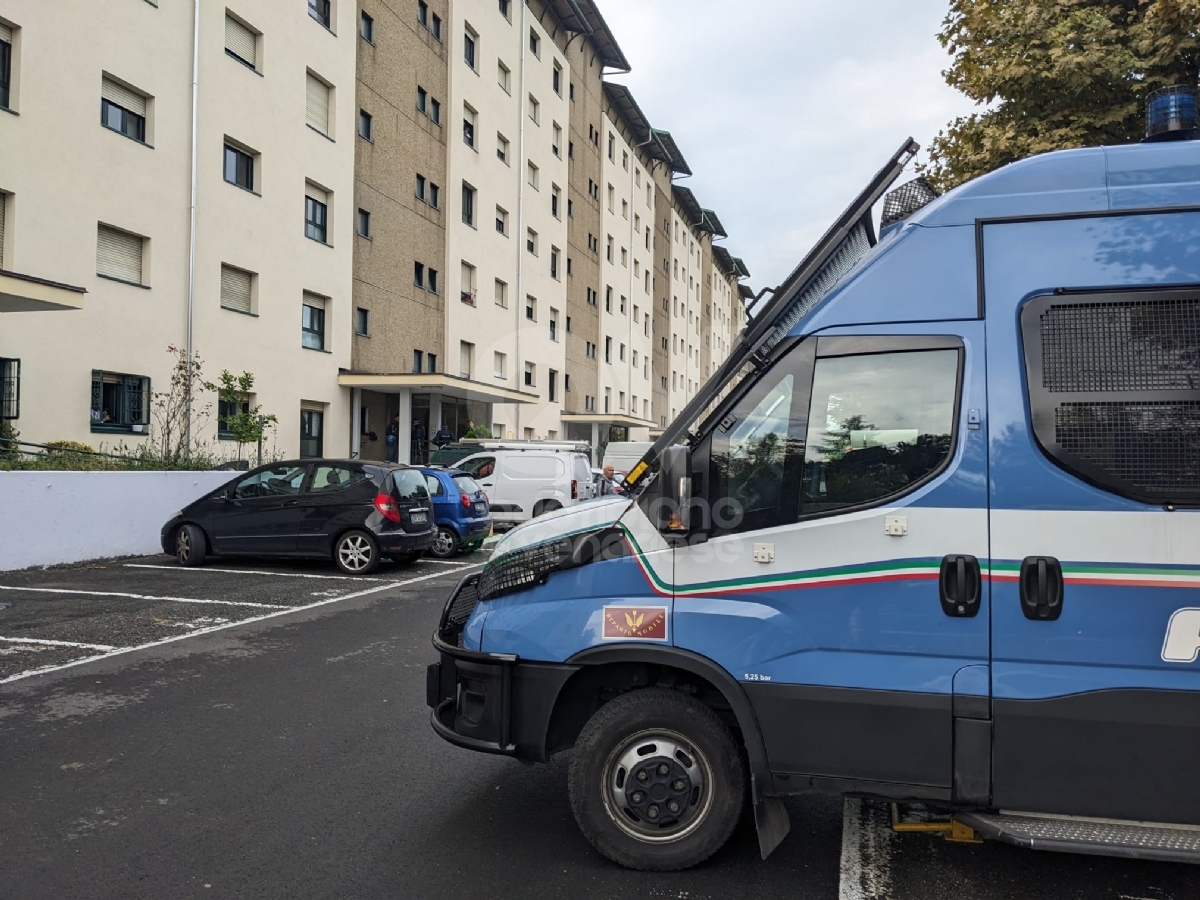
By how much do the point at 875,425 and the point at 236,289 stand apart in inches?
756

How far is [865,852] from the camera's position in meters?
3.69

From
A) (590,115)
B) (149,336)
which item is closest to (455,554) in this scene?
(149,336)

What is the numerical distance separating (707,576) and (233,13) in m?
20.6

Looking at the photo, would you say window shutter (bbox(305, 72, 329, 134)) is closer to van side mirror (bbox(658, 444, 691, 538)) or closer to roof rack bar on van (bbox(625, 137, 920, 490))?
roof rack bar on van (bbox(625, 137, 920, 490))

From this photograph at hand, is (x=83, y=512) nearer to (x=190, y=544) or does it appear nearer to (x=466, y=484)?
(x=190, y=544)

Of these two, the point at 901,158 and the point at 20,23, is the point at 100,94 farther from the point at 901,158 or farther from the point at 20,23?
the point at 901,158

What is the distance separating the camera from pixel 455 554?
15.3 m

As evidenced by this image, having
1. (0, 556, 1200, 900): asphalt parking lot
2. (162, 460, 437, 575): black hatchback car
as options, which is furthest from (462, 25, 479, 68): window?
(0, 556, 1200, 900): asphalt parking lot

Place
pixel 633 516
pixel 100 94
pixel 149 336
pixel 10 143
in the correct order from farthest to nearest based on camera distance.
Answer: pixel 149 336 < pixel 100 94 < pixel 10 143 < pixel 633 516

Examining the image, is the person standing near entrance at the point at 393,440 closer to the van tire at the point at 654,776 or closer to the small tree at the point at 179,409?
the small tree at the point at 179,409

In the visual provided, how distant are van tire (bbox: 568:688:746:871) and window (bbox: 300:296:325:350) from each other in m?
20.4

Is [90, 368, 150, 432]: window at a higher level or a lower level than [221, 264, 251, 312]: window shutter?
lower

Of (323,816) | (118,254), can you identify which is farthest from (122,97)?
(323,816)

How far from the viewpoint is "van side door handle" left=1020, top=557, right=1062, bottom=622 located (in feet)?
10.1
